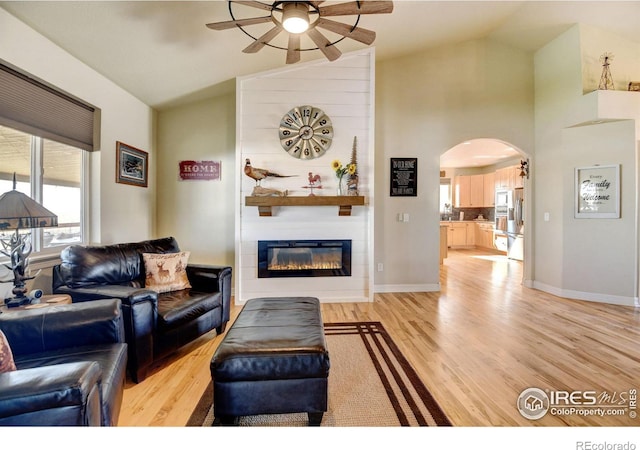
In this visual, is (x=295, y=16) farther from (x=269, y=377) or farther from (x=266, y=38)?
(x=269, y=377)

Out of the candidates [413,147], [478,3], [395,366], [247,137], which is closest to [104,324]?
[395,366]

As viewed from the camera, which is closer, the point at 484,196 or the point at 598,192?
the point at 598,192

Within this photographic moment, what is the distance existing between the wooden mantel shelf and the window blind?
1.67 m

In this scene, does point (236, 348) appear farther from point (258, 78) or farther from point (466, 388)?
point (258, 78)

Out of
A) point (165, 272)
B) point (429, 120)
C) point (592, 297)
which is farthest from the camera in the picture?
point (429, 120)

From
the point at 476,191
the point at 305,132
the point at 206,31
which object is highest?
the point at 206,31

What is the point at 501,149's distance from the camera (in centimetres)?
687

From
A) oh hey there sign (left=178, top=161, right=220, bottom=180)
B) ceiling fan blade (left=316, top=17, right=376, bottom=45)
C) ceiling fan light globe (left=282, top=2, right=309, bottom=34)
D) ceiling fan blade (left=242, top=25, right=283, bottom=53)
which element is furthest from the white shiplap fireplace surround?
ceiling fan light globe (left=282, top=2, right=309, bottom=34)

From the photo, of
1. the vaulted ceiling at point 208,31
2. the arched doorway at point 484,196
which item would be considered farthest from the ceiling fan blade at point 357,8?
the arched doorway at point 484,196

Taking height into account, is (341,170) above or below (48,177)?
above

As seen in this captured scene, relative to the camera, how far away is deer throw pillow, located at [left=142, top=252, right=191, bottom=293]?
2627mm

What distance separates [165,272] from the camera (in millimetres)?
2672

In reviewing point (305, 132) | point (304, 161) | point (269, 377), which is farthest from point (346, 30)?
point (269, 377)

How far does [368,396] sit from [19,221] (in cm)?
236
